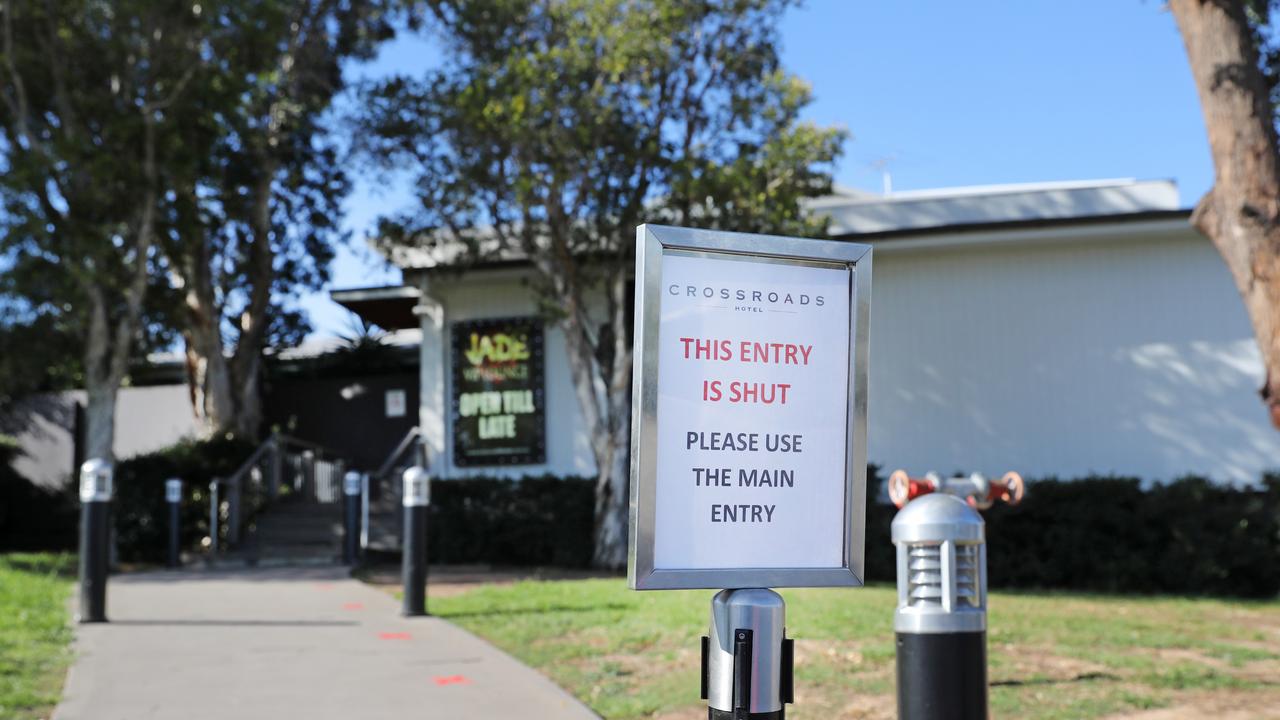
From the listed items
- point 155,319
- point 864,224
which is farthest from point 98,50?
point 864,224

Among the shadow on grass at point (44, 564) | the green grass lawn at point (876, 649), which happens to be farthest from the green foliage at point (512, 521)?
the shadow on grass at point (44, 564)

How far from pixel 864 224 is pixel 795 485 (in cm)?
1503

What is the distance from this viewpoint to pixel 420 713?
6023 mm

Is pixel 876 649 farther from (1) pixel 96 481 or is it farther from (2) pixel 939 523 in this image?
(1) pixel 96 481

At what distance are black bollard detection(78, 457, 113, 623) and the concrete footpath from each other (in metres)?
0.23

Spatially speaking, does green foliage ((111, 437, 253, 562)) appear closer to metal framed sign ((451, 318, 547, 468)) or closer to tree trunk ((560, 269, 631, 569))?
metal framed sign ((451, 318, 547, 468))

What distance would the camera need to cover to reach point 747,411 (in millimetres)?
3150

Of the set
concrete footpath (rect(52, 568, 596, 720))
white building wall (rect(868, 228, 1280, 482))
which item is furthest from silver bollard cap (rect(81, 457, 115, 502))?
white building wall (rect(868, 228, 1280, 482))

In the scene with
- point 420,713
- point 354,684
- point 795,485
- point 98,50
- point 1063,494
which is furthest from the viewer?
point 98,50

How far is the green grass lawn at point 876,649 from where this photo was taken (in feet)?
20.1

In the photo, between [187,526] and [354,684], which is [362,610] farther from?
[187,526]

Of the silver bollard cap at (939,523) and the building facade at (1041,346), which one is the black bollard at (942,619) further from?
the building facade at (1041,346)

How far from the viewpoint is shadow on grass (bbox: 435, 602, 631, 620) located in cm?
995

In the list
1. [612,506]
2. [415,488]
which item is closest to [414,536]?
[415,488]
